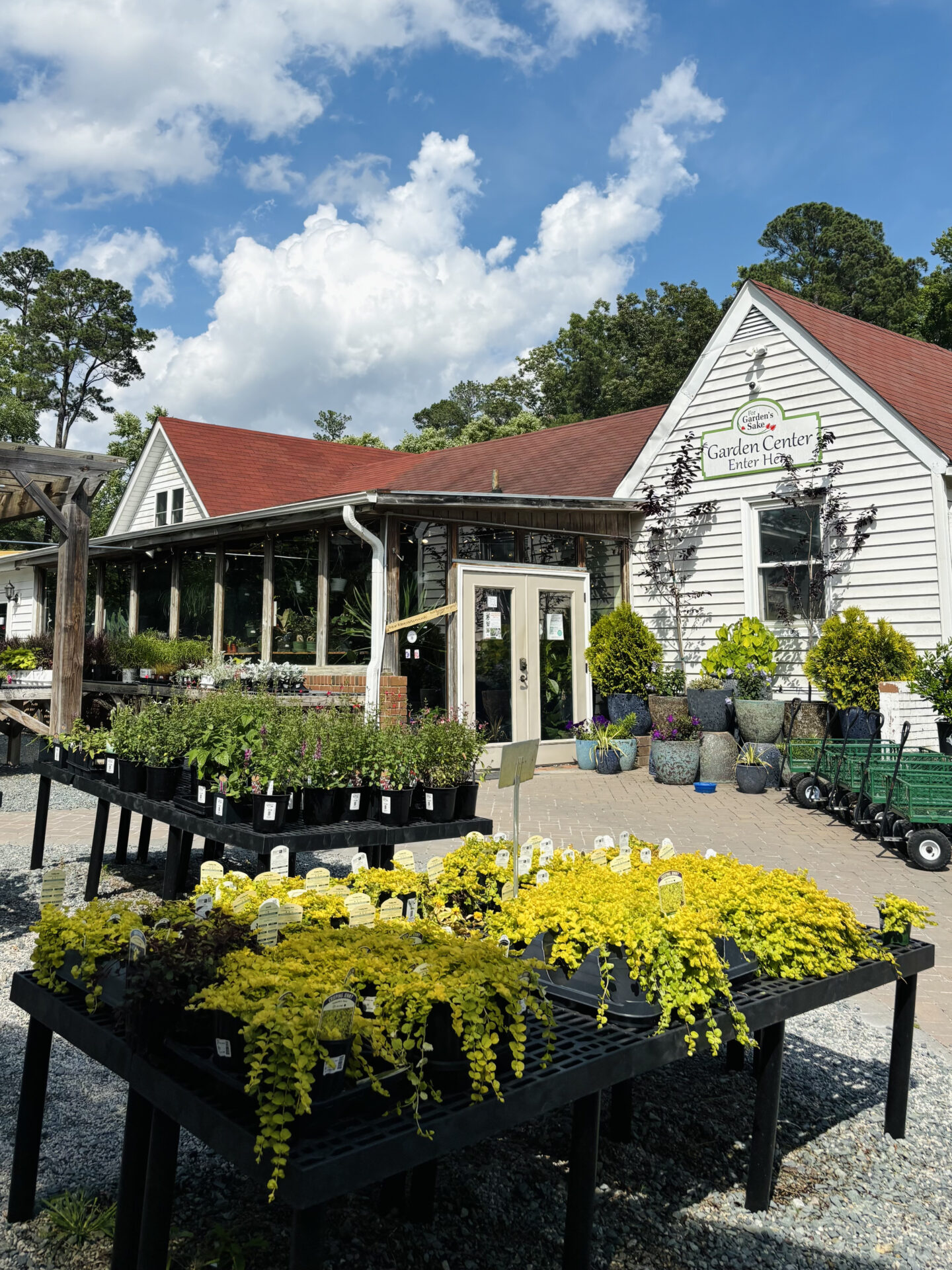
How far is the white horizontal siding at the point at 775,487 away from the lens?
36.3 ft

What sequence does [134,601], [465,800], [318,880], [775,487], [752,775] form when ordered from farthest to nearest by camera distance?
[134,601], [775,487], [752,775], [465,800], [318,880]

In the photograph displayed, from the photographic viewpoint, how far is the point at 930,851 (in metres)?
7.20

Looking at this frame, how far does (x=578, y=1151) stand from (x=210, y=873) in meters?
1.65

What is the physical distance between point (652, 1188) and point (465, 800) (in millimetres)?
2566

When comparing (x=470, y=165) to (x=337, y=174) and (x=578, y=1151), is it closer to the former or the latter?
(x=337, y=174)

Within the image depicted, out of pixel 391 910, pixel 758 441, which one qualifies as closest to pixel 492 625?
pixel 758 441

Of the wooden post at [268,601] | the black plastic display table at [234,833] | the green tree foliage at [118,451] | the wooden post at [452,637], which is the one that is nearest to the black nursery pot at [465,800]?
the black plastic display table at [234,833]

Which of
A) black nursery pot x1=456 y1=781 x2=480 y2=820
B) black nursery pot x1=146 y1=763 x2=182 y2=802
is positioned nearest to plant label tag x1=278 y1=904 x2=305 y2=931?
black nursery pot x1=456 y1=781 x2=480 y2=820

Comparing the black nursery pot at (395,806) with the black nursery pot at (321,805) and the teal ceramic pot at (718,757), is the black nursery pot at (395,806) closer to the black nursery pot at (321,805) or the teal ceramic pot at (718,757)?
the black nursery pot at (321,805)

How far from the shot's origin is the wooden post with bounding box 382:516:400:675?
11242 millimetres

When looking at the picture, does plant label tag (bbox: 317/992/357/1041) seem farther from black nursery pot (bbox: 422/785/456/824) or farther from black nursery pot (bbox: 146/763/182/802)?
black nursery pot (bbox: 146/763/182/802)

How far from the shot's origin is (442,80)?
34.7ft

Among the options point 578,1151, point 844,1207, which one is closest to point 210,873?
point 578,1151

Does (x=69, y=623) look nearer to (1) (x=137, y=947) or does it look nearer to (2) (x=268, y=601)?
(2) (x=268, y=601)
